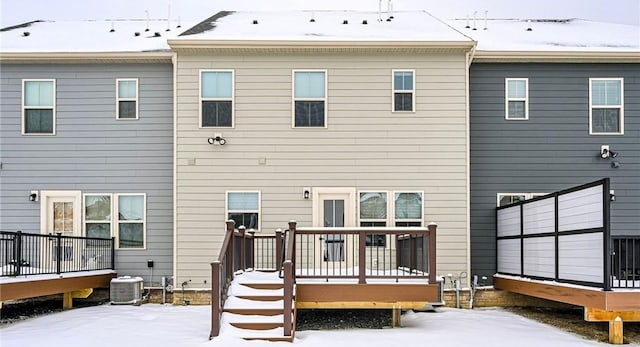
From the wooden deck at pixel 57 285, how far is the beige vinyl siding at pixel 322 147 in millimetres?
1711

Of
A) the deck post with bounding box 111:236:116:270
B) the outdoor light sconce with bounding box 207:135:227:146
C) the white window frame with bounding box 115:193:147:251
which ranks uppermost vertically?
the outdoor light sconce with bounding box 207:135:227:146

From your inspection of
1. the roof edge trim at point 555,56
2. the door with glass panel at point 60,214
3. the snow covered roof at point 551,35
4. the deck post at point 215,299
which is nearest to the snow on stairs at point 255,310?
the deck post at point 215,299

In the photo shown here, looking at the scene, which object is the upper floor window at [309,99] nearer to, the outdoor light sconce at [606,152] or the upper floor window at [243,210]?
the upper floor window at [243,210]

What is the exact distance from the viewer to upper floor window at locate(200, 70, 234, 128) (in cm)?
1359

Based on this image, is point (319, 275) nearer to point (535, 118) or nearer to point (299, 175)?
point (299, 175)

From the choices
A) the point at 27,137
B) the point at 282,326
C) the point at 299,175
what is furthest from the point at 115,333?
the point at 27,137

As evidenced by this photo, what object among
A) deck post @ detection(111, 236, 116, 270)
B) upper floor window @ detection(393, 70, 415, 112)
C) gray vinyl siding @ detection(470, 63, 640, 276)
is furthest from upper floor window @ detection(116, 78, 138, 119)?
gray vinyl siding @ detection(470, 63, 640, 276)

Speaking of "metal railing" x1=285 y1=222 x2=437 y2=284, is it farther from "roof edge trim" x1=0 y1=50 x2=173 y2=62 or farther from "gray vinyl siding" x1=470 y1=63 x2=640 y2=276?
"roof edge trim" x1=0 y1=50 x2=173 y2=62

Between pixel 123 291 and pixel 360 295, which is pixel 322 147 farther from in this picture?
pixel 123 291

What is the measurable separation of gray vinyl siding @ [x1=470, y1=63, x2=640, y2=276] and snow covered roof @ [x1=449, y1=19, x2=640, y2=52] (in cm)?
44

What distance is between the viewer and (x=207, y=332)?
10047 millimetres

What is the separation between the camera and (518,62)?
46.8 ft

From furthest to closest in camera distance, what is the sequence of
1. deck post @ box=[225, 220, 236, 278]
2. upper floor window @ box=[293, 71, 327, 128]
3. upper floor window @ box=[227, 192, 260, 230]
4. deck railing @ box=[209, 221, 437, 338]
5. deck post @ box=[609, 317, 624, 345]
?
1. upper floor window @ box=[293, 71, 327, 128]
2. upper floor window @ box=[227, 192, 260, 230]
3. deck post @ box=[225, 220, 236, 278]
4. deck post @ box=[609, 317, 624, 345]
5. deck railing @ box=[209, 221, 437, 338]

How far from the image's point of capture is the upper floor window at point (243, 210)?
1350 centimetres
